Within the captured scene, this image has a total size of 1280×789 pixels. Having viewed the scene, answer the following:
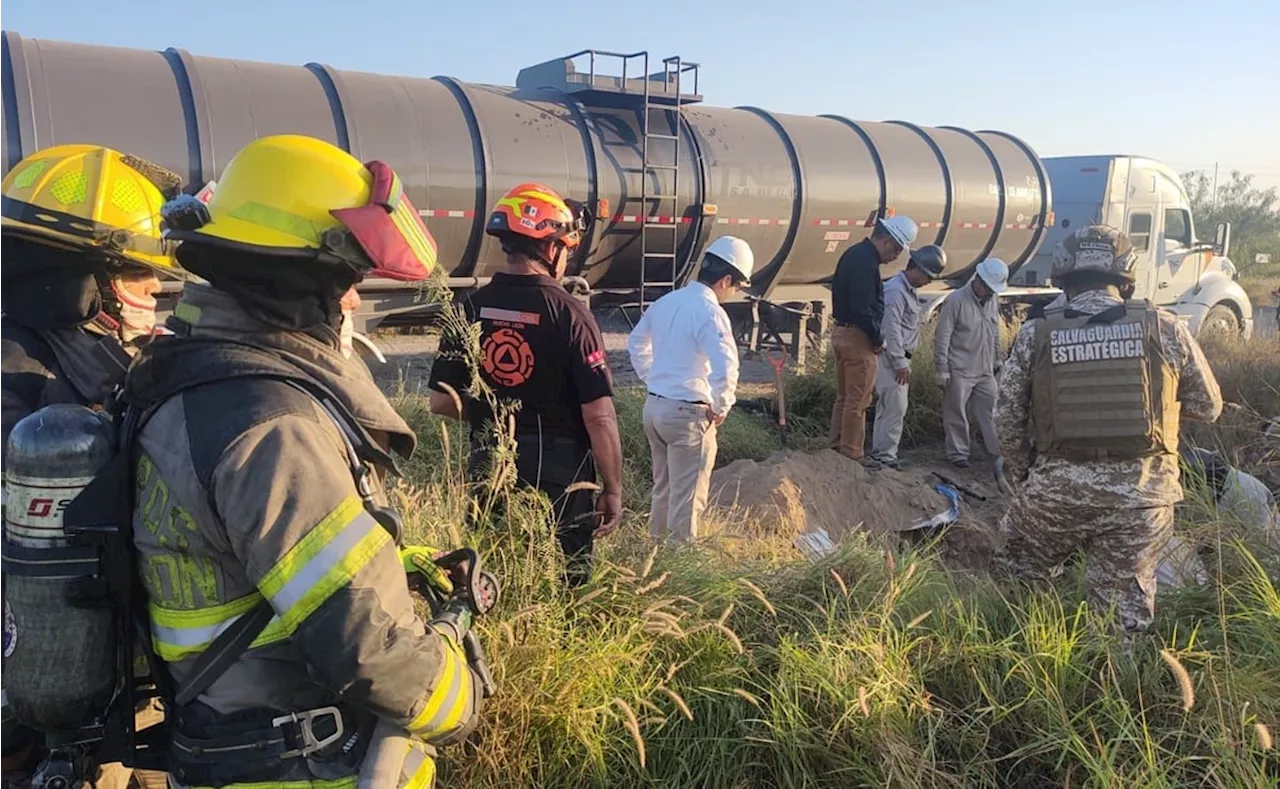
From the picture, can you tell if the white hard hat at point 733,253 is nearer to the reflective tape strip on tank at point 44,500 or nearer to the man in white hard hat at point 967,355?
the man in white hard hat at point 967,355

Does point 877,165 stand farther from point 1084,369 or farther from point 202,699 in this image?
point 202,699

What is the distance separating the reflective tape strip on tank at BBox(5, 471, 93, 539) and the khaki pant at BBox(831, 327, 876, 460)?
658 cm

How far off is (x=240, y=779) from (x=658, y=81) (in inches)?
364

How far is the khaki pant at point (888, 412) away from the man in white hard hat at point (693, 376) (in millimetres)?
2965

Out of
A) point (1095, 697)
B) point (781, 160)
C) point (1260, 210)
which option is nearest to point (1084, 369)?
point (1095, 697)

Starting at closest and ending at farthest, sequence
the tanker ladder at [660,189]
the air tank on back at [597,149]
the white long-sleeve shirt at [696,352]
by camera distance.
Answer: the white long-sleeve shirt at [696,352]
the air tank on back at [597,149]
the tanker ladder at [660,189]

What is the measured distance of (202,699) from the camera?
1.54 metres

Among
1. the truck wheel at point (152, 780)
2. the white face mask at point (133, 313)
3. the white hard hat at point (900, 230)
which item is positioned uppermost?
the white hard hat at point (900, 230)

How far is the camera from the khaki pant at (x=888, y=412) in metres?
7.75

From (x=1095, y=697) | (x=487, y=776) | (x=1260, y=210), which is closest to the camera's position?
(x=487, y=776)

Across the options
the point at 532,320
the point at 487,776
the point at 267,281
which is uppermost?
the point at 267,281

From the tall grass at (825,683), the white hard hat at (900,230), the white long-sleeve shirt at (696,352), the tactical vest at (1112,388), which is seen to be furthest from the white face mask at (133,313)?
the white hard hat at (900,230)

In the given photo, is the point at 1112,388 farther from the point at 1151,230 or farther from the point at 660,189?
the point at 1151,230

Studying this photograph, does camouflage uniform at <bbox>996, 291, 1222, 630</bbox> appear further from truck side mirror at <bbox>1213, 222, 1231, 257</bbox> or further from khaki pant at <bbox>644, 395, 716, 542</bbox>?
truck side mirror at <bbox>1213, 222, 1231, 257</bbox>
